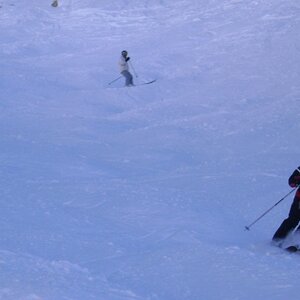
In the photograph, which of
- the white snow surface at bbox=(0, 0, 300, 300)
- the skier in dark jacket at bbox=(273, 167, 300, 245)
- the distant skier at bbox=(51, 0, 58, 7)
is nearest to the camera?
the white snow surface at bbox=(0, 0, 300, 300)

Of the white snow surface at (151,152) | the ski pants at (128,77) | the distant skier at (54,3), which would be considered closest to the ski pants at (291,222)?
the white snow surface at (151,152)

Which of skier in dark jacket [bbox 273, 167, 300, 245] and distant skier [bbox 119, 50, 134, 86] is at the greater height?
skier in dark jacket [bbox 273, 167, 300, 245]

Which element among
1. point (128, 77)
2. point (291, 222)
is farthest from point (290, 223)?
point (128, 77)

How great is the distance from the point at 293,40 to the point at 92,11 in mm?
11697

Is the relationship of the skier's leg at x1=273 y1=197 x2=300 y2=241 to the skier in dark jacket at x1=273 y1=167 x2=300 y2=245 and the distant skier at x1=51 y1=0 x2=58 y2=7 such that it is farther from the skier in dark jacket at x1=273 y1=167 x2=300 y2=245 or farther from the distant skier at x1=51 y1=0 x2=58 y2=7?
the distant skier at x1=51 y1=0 x2=58 y2=7

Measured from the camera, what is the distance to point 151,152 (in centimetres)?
1315

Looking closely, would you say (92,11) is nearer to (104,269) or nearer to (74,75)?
(74,75)

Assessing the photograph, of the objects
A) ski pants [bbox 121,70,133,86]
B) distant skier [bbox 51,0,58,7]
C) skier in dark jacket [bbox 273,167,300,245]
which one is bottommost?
ski pants [bbox 121,70,133,86]

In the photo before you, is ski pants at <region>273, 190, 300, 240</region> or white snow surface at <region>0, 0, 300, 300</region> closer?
white snow surface at <region>0, 0, 300, 300</region>

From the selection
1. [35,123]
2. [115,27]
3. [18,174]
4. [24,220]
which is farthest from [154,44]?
[24,220]

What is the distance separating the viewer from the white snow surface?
21.6 feet

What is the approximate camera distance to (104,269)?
6668 mm

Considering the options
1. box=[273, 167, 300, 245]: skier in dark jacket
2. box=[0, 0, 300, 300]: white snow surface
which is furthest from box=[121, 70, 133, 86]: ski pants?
box=[273, 167, 300, 245]: skier in dark jacket

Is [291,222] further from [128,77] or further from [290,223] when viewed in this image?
[128,77]
